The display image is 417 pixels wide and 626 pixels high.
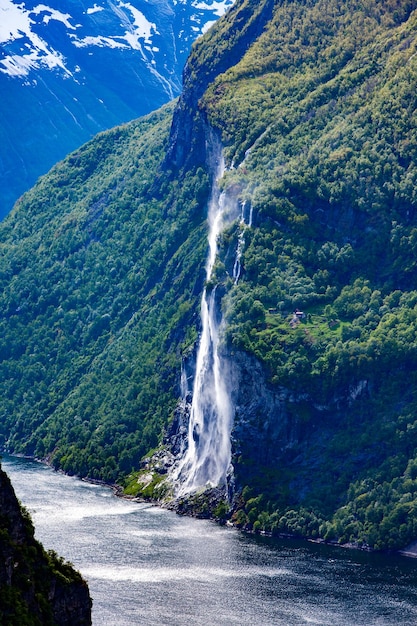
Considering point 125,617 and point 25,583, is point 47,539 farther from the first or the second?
point 25,583

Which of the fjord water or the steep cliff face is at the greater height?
the fjord water

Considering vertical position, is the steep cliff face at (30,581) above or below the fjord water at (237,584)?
below

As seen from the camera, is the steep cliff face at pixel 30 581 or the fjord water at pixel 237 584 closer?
the steep cliff face at pixel 30 581

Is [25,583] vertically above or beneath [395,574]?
beneath

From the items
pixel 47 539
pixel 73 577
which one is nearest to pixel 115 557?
pixel 47 539

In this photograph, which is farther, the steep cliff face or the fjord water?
the fjord water

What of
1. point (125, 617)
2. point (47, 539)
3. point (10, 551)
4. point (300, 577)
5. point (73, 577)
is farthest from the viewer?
point (47, 539)
